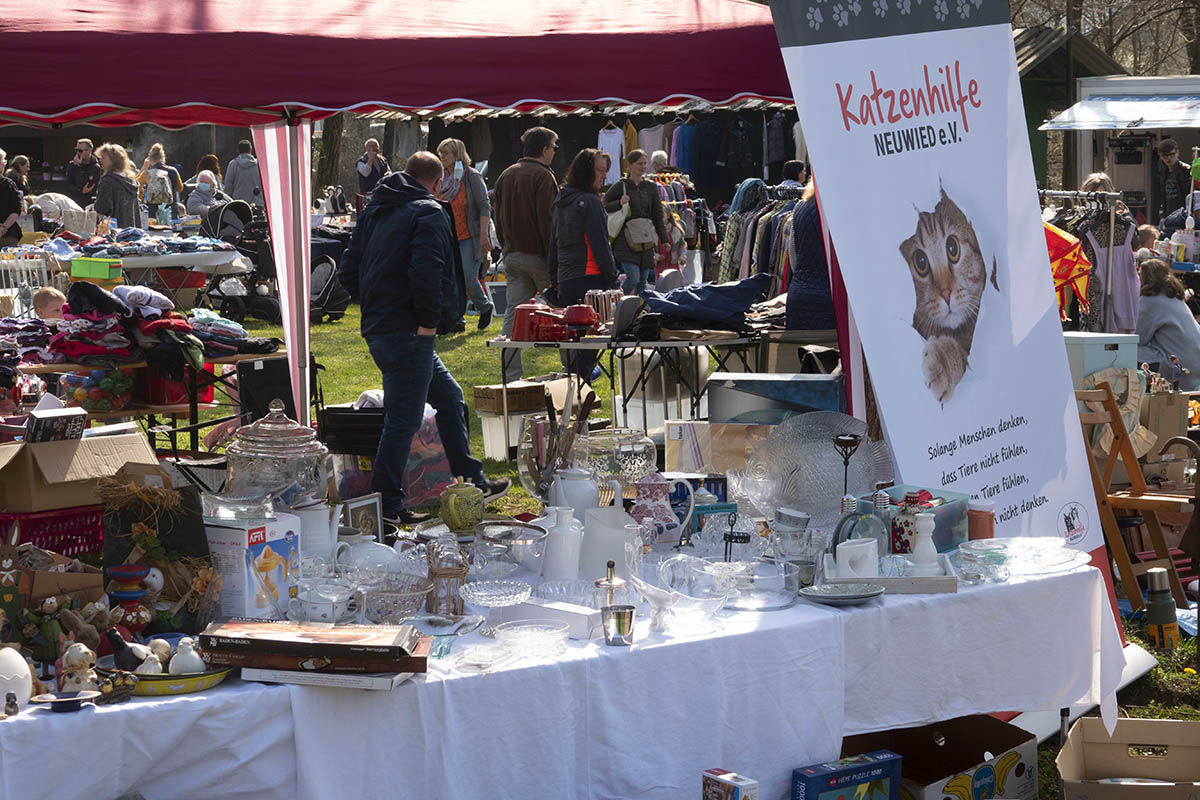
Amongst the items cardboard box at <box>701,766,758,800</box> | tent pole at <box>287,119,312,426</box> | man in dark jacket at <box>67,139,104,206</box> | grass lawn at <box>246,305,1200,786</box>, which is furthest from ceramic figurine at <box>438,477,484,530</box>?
man in dark jacket at <box>67,139,104,206</box>

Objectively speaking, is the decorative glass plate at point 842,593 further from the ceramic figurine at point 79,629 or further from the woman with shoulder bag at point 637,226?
the woman with shoulder bag at point 637,226

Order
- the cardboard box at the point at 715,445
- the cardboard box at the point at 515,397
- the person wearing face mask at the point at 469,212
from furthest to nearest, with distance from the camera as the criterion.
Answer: the person wearing face mask at the point at 469,212
the cardboard box at the point at 515,397
the cardboard box at the point at 715,445

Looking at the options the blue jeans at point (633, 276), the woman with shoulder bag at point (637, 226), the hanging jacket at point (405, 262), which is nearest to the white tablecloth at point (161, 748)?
the hanging jacket at point (405, 262)

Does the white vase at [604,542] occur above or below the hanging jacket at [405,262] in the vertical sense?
below

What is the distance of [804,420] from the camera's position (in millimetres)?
3621

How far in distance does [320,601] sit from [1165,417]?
14.8ft

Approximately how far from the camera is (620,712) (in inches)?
104

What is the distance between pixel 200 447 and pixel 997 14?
479 centimetres

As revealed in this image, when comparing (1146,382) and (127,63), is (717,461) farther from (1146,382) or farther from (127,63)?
(1146,382)

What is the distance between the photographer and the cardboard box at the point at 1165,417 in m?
5.92

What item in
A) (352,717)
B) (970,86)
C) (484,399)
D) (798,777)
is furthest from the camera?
(484,399)

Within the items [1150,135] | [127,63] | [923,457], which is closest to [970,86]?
[923,457]

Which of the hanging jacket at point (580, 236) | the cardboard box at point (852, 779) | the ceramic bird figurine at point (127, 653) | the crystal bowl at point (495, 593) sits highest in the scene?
the hanging jacket at point (580, 236)

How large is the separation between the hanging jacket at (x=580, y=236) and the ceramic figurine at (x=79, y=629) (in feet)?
19.0
